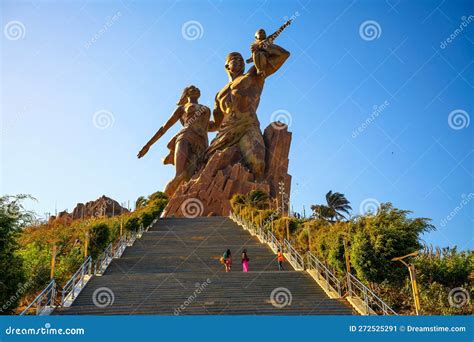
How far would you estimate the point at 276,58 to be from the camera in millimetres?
34781

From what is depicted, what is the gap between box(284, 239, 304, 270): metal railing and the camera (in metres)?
13.6

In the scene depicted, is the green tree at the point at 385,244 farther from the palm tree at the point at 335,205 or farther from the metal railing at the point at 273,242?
the palm tree at the point at 335,205

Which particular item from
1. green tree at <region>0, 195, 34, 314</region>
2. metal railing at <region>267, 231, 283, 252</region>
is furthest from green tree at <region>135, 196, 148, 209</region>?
green tree at <region>0, 195, 34, 314</region>

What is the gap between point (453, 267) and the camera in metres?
14.6

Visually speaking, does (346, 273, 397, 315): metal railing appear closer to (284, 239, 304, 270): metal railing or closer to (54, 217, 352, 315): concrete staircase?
(54, 217, 352, 315): concrete staircase

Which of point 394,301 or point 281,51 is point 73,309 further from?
point 281,51

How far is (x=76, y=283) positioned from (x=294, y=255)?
22.2ft

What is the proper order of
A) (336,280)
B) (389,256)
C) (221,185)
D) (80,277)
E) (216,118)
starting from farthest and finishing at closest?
(216,118), (221,185), (80,277), (336,280), (389,256)

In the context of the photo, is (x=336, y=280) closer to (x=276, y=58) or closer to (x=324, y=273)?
(x=324, y=273)

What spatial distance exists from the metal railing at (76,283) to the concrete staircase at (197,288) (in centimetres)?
19

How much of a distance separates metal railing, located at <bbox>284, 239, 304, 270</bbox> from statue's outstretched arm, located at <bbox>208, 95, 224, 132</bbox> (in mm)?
22942

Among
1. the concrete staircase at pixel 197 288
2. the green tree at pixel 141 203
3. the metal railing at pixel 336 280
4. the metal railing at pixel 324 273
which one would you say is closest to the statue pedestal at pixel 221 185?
the green tree at pixel 141 203

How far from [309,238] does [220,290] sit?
12.4 feet

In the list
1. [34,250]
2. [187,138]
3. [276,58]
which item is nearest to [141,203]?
[187,138]
